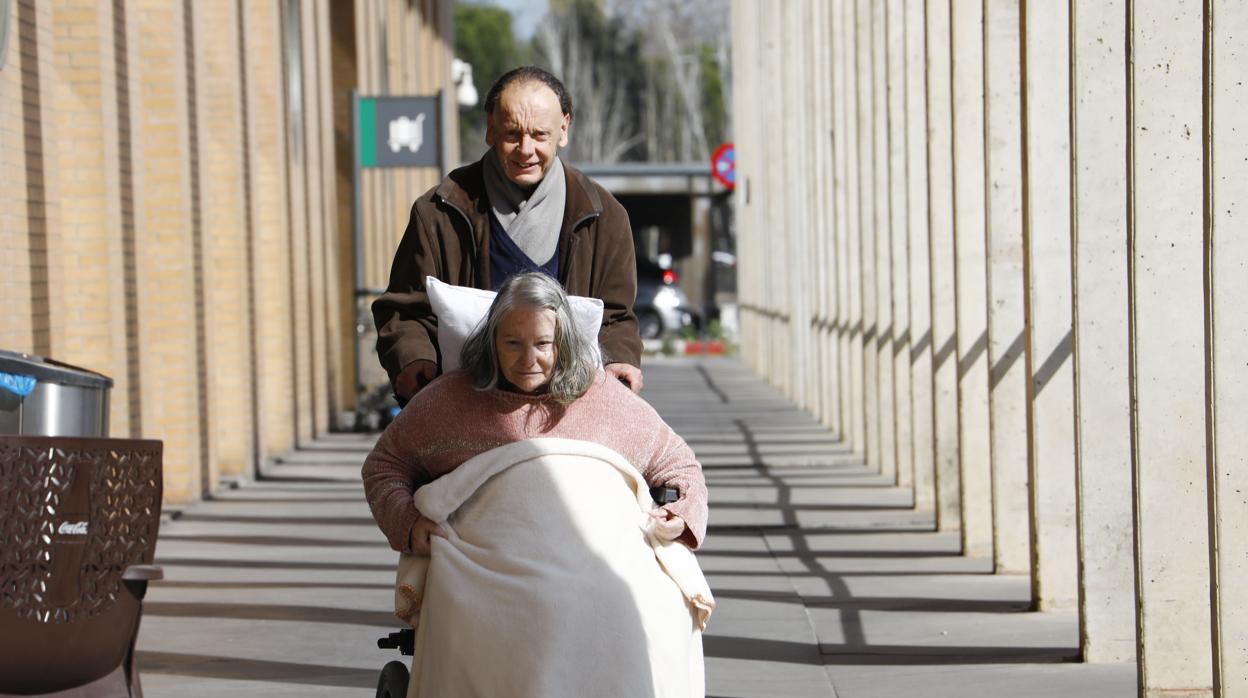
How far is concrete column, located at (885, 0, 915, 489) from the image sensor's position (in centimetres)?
1227

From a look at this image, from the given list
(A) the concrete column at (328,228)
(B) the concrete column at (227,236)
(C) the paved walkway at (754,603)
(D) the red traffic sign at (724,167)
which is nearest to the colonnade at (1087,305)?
(C) the paved walkway at (754,603)

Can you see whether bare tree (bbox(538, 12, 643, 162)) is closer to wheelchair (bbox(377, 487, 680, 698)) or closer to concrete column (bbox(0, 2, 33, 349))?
concrete column (bbox(0, 2, 33, 349))

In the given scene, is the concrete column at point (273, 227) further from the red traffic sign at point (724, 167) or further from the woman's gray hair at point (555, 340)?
the red traffic sign at point (724, 167)

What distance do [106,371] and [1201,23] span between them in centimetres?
690

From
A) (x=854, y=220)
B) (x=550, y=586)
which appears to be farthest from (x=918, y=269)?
(x=550, y=586)

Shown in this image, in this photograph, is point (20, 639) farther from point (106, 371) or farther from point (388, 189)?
point (388, 189)

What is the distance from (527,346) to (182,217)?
8529mm

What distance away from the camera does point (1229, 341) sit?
532 centimetres

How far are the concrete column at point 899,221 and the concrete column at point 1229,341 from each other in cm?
667

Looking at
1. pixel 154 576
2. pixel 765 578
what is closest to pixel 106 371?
pixel 765 578

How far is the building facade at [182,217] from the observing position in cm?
982

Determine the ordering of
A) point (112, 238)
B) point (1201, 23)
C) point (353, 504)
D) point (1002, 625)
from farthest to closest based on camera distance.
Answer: point (353, 504)
point (112, 238)
point (1002, 625)
point (1201, 23)

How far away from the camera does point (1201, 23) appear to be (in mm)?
5980

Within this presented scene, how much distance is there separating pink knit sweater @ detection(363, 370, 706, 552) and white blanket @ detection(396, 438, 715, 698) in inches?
2.5
